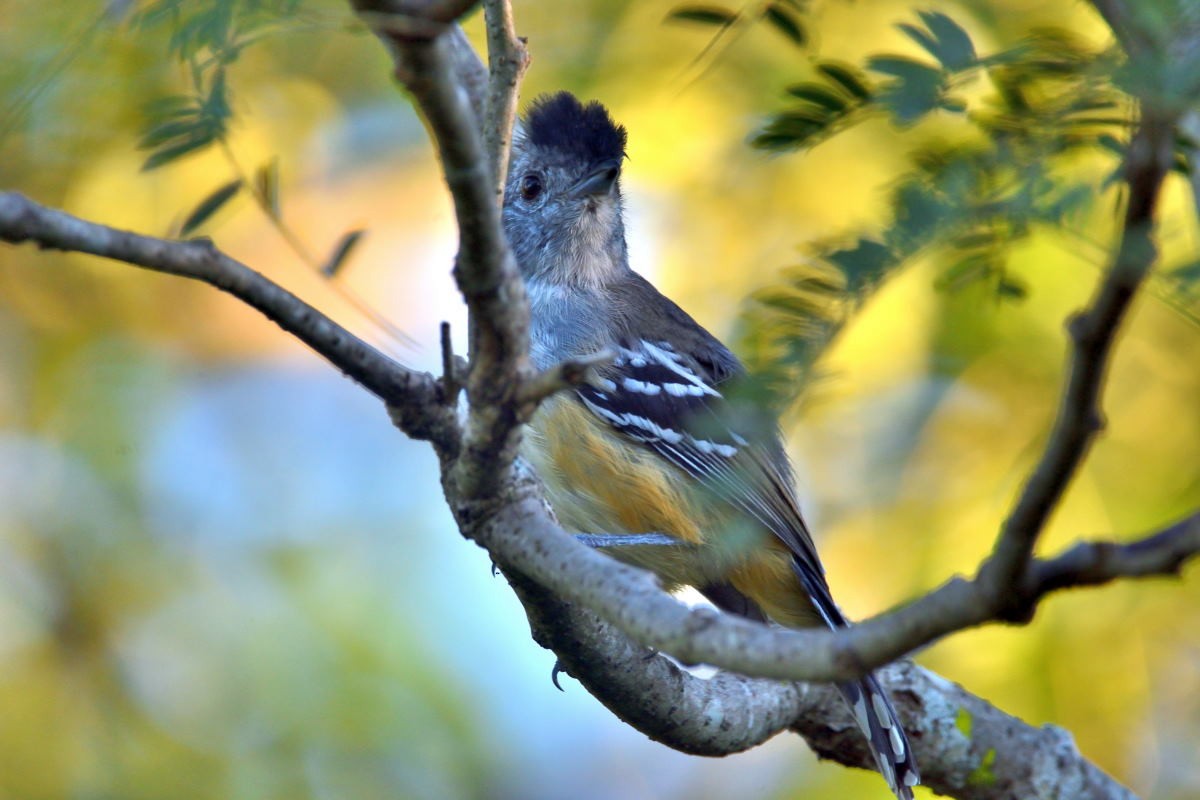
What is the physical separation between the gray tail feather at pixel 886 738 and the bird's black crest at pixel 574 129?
248cm

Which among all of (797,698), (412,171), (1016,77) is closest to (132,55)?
(1016,77)

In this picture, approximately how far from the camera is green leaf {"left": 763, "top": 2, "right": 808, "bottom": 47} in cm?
214

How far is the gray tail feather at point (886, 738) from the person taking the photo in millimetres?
4324

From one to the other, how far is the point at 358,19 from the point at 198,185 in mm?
4876

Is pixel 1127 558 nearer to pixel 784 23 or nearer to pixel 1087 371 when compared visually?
pixel 1087 371

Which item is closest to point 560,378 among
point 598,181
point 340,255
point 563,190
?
point 340,255

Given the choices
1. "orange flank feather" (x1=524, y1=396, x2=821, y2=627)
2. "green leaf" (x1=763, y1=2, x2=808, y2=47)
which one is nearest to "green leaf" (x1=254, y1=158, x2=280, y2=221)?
"green leaf" (x1=763, y1=2, x2=808, y2=47)

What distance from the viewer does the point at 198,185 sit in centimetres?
631

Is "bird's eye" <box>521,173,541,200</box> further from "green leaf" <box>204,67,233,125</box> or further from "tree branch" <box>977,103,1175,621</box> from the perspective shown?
"tree branch" <box>977,103,1175,621</box>

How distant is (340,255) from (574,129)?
2.86 m

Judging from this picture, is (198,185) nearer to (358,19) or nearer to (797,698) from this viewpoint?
(797,698)

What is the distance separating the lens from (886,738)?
14.3 ft

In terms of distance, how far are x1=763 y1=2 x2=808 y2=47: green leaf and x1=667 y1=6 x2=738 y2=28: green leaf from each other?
0.21ft

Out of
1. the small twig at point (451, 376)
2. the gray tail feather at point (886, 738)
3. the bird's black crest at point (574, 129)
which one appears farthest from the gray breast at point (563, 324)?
the small twig at point (451, 376)
